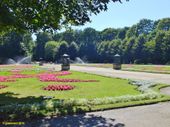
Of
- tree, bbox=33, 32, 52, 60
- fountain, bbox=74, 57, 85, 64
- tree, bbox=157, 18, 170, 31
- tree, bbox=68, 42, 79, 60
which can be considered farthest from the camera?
tree, bbox=33, 32, 52, 60

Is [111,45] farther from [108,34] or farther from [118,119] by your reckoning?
[118,119]

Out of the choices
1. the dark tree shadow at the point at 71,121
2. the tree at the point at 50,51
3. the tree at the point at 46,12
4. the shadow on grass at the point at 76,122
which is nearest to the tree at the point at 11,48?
the tree at the point at 50,51

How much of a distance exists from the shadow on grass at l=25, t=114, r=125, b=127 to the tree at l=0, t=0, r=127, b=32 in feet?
17.8

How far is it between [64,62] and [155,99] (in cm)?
3360

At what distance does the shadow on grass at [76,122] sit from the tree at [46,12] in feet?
17.8

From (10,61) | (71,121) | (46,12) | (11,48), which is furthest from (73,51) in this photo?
(71,121)

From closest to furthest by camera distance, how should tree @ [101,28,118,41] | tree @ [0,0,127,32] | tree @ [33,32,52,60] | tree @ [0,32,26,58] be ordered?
tree @ [0,0,127,32] < tree @ [0,32,26,58] < tree @ [33,32,52,60] < tree @ [101,28,118,41]

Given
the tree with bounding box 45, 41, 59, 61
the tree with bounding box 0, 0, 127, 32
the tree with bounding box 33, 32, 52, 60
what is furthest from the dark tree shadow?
the tree with bounding box 33, 32, 52, 60

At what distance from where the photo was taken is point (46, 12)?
1750cm

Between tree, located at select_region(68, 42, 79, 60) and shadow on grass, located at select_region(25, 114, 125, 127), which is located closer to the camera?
shadow on grass, located at select_region(25, 114, 125, 127)

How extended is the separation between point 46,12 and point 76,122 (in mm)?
8247

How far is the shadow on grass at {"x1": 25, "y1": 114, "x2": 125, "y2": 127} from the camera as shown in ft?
33.8

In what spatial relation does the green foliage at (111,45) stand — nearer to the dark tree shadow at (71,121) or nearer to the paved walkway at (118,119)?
the paved walkway at (118,119)

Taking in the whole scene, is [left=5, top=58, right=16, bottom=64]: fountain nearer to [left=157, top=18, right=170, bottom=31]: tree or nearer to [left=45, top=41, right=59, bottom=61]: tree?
[left=45, top=41, right=59, bottom=61]: tree
